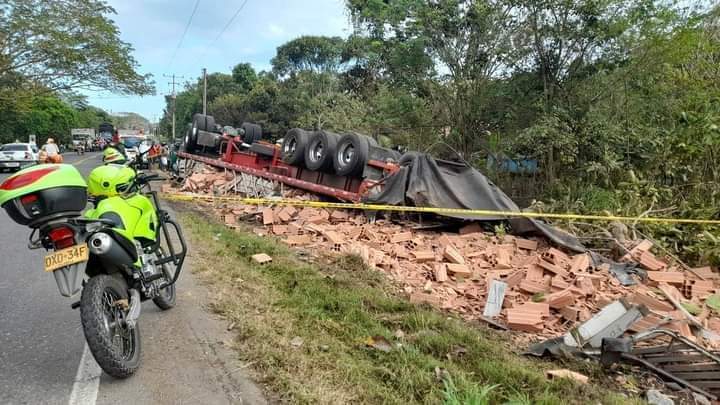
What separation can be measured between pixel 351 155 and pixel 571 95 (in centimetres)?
580

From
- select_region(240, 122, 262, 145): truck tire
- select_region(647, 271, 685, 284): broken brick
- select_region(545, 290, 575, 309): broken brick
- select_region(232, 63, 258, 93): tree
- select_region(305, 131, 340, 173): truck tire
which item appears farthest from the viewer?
select_region(232, 63, 258, 93): tree

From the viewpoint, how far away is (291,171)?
35.7ft

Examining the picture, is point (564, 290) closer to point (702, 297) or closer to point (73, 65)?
point (702, 297)

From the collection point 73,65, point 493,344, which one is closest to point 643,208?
point 493,344

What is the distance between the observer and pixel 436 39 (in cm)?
1295

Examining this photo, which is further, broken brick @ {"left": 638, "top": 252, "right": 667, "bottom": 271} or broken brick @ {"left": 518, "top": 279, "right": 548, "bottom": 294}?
broken brick @ {"left": 638, "top": 252, "right": 667, "bottom": 271}

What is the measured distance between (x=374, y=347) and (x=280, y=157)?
847cm

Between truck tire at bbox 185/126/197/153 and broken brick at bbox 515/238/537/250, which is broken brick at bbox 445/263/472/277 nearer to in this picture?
broken brick at bbox 515/238/537/250

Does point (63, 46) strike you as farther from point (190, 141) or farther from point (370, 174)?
point (370, 174)

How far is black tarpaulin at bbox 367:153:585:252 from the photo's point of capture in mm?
7551

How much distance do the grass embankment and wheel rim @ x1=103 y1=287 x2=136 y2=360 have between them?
2.46 feet

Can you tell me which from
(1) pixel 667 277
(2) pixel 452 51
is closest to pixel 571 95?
(2) pixel 452 51

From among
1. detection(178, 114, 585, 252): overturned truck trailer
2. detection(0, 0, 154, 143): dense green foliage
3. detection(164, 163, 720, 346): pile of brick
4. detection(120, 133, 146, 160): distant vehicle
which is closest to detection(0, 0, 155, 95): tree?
detection(0, 0, 154, 143): dense green foliage

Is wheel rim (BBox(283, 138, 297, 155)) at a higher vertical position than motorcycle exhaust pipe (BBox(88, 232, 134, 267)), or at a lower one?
higher
